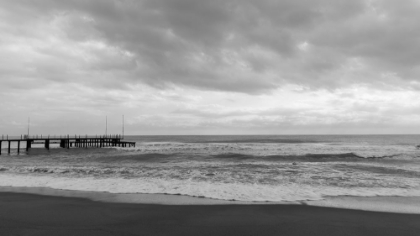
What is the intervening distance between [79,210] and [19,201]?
278cm

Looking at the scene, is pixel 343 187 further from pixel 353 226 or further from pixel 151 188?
pixel 151 188

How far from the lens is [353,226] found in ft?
19.5

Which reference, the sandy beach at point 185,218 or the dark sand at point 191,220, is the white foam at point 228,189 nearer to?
the sandy beach at point 185,218

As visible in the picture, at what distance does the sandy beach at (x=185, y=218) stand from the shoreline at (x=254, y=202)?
13 centimetres

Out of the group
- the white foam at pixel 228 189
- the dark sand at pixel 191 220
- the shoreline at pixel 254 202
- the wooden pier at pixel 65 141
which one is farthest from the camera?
the wooden pier at pixel 65 141

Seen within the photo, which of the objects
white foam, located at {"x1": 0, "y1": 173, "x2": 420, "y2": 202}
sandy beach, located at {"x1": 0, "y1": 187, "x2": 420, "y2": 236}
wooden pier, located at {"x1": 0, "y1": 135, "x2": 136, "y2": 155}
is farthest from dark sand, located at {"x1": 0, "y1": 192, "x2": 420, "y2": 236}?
wooden pier, located at {"x1": 0, "y1": 135, "x2": 136, "y2": 155}

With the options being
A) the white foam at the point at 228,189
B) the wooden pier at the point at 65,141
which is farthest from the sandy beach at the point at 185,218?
the wooden pier at the point at 65,141

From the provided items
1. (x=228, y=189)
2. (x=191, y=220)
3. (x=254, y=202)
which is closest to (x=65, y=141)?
(x=228, y=189)

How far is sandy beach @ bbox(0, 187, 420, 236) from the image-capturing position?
5570mm

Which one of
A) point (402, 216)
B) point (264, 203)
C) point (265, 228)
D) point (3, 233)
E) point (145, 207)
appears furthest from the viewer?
point (264, 203)

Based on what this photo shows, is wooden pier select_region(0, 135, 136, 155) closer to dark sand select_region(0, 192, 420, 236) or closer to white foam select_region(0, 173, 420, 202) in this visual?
white foam select_region(0, 173, 420, 202)

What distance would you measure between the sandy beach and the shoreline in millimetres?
127

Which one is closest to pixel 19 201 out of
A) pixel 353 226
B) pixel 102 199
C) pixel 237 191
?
pixel 102 199

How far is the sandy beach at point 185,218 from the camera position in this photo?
5.57 m
